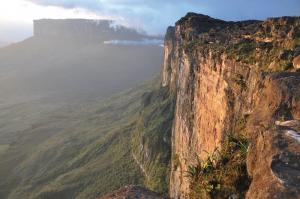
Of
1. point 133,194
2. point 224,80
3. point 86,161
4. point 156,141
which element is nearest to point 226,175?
point 133,194

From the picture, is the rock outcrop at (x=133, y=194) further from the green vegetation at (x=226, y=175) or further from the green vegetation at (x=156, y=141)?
the green vegetation at (x=156, y=141)

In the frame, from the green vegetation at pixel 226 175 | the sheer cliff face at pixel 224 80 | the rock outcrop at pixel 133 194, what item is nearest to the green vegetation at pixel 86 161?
the sheer cliff face at pixel 224 80

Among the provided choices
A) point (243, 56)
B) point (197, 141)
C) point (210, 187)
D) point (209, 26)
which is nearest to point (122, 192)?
point (210, 187)

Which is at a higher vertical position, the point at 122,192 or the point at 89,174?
the point at 122,192

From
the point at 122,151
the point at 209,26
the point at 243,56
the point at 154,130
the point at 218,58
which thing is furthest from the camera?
the point at 122,151

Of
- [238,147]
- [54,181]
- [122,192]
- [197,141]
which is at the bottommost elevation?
[54,181]

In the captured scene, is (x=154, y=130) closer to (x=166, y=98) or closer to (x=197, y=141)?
(x=166, y=98)

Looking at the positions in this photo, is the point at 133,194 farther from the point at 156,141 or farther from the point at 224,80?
the point at 156,141

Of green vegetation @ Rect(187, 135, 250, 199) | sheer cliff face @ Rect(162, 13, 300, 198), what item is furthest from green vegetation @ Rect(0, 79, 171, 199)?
green vegetation @ Rect(187, 135, 250, 199)
